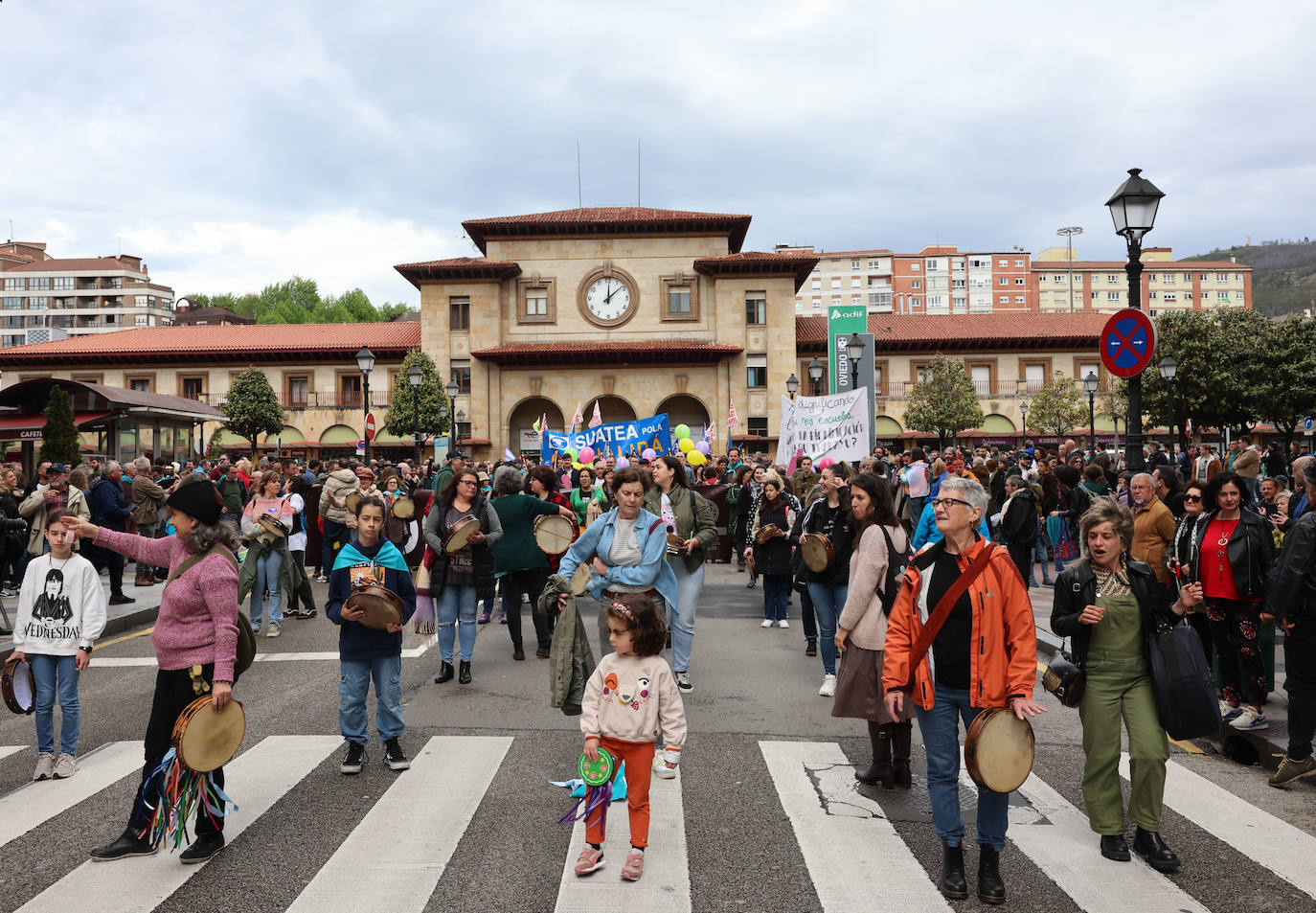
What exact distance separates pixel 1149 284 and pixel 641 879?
132626mm

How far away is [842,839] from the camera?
4730mm

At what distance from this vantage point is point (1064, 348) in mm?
53406

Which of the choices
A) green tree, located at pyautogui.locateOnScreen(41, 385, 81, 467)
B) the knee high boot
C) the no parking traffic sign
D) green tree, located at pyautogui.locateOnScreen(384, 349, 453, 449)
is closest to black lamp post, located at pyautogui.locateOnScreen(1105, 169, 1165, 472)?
the no parking traffic sign

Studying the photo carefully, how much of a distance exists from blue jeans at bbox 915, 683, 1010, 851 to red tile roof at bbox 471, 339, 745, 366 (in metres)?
41.9

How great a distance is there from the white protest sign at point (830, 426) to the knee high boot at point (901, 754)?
11.7 meters

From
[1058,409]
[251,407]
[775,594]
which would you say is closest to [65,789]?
[775,594]

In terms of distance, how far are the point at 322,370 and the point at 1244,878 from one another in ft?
169

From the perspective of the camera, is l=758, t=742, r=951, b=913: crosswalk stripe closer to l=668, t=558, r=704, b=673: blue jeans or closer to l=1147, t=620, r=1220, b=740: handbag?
Answer: l=1147, t=620, r=1220, b=740: handbag

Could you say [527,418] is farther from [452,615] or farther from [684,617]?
[684,617]

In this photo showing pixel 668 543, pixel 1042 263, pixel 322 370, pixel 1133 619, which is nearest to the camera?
pixel 1133 619

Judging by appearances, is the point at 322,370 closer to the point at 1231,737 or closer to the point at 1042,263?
the point at 1231,737

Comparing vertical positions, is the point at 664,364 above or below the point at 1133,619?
above

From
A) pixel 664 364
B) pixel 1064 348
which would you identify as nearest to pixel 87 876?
pixel 664 364

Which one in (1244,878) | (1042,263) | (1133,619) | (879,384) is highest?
(1042,263)
